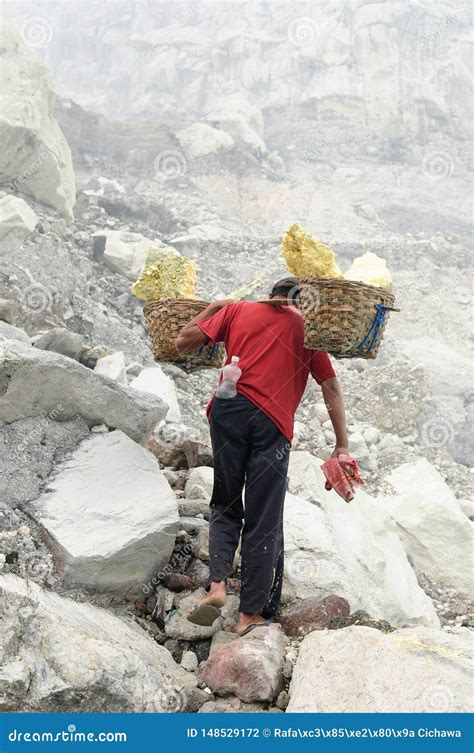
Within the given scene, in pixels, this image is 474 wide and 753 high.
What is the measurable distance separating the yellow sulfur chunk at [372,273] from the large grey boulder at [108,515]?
1316 mm

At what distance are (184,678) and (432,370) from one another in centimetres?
1050

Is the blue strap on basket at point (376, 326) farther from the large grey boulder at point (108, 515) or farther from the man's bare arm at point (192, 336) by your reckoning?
the large grey boulder at point (108, 515)

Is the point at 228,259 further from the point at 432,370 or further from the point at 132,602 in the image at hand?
the point at 132,602

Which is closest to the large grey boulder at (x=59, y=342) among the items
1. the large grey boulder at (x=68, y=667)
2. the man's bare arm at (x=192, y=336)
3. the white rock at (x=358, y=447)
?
the man's bare arm at (x=192, y=336)

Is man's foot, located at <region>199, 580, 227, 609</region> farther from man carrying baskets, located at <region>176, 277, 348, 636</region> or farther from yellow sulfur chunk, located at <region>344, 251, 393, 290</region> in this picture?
yellow sulfur chunk, located at <region>344, 251, 393, 290</region>

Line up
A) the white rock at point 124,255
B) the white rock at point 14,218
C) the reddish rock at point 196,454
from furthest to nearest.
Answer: the white rock at point 124,255
the white rock at point 14,218
the reddish rock at point 196,454

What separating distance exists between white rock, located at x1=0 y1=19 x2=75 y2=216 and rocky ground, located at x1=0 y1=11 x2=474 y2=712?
0.06 meters

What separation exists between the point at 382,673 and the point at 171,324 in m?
1.61

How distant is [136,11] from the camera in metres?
37.3

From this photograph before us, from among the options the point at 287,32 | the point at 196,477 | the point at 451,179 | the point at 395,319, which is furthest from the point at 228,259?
the point at 287,32

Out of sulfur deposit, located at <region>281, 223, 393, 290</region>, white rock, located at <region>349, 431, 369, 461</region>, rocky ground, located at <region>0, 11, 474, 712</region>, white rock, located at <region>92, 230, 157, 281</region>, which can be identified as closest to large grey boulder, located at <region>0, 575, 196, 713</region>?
rocky ground, located at <region>0, 11, 474, 712</region>

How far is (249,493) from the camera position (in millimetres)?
2650

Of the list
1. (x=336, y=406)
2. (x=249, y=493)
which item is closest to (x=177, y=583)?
(x=249, y=493)

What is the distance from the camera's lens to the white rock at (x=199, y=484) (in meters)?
3.72
